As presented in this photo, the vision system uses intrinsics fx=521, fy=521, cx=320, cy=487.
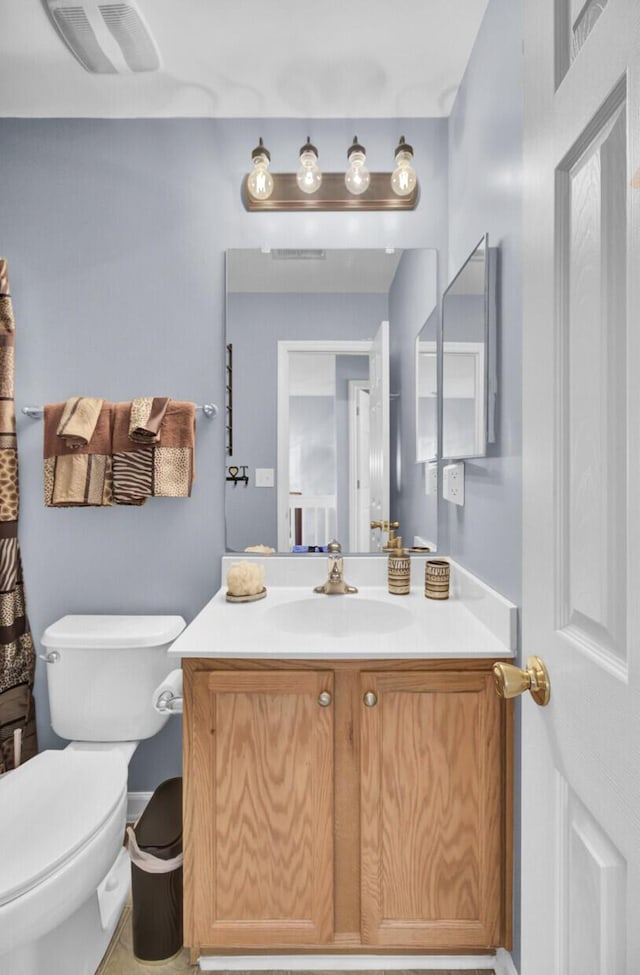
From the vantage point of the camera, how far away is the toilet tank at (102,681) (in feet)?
5.30

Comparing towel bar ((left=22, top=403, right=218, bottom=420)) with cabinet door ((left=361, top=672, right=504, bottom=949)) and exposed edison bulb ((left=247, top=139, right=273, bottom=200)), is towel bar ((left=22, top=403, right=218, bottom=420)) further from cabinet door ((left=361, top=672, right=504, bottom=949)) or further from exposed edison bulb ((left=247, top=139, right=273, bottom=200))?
cabinet door ((left=361, top=672, right=504, bottom=949))

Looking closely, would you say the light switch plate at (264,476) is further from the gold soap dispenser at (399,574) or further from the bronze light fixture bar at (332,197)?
the bronze light fixture bar at (332,197)

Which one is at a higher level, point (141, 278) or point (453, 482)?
point (141, 278)

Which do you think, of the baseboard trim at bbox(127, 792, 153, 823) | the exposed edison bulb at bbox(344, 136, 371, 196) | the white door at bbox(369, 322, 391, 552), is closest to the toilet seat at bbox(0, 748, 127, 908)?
the baseboard trim at bbox(127, 792, 153, 823)

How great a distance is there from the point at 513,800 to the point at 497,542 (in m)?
0.59

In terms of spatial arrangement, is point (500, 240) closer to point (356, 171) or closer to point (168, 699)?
point (356, 171)

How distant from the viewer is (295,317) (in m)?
1.77

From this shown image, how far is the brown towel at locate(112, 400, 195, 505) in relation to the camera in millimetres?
1689

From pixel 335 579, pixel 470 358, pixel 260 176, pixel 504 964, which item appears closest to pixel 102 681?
pixel 335 579

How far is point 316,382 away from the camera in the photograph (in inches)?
70.1

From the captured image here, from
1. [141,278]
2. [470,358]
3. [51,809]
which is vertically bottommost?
[51,809]

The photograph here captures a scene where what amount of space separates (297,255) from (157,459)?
2.72ft

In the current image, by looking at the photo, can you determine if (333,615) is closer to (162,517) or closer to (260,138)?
(162,517)

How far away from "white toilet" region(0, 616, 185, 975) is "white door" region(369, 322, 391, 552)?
0.77 metres
